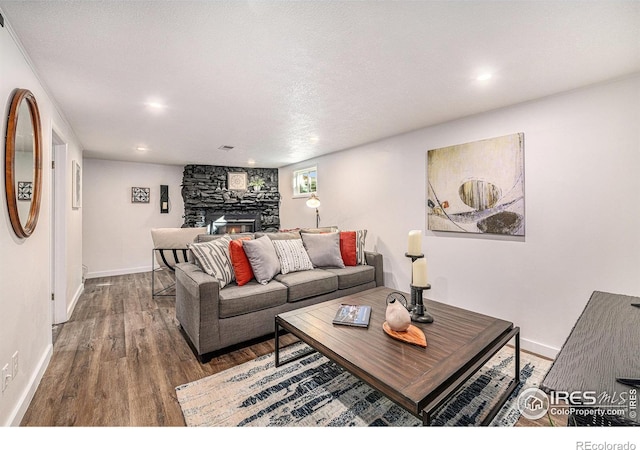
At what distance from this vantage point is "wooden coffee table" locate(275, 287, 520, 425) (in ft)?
4.04

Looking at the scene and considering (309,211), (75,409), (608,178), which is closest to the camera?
(75,409)

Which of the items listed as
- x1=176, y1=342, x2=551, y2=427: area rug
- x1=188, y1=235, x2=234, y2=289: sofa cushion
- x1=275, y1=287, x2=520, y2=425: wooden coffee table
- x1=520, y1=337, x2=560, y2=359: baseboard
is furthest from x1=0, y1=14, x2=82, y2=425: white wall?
x1=520, y1=337, x2=560, y2=359: baseboard

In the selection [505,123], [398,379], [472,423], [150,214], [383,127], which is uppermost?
[383,127]

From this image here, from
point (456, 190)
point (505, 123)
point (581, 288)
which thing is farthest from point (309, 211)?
point (581, 288)

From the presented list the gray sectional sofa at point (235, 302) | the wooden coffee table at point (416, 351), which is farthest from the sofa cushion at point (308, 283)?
the wooden coffee table at point (416, 351)

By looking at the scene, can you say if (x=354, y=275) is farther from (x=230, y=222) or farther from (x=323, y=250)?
(x=230, y=222)

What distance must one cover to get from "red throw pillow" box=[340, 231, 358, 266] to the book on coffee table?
138cm

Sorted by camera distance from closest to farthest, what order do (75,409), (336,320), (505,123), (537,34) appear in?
(537,34)
(75,409)
(336,320)
(505,123)

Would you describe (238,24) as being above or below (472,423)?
above

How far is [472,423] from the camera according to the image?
1590mm

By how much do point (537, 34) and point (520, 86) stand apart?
747mm

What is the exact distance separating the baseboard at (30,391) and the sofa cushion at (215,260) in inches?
50.1

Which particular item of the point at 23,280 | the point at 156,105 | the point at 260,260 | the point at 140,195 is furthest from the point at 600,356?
the point at 140,195

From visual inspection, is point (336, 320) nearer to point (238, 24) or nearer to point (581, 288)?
point (238, 24)
